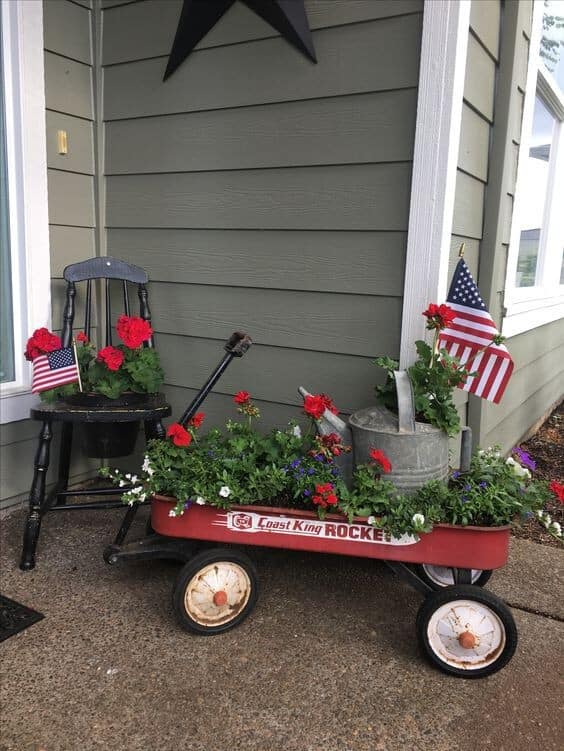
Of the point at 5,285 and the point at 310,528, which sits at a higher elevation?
the point at 5,285

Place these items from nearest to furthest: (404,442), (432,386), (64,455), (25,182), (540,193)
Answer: (404,442) < (432,386) < (25,182) < (64,455) < (540,193)

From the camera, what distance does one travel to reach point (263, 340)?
2.66 meters

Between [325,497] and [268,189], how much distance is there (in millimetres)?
1317

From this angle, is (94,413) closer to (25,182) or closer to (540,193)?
(25,182)

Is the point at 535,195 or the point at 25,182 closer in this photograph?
the point at 25,182

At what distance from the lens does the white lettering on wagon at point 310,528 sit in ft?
6.19

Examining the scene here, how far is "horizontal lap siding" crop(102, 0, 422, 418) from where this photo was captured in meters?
2.29

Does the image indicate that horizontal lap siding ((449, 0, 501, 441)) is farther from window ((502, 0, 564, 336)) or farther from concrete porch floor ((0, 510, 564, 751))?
concrete porch floor ((0, 510, 564, 751))

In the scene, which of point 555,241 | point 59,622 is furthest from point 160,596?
point 555,241

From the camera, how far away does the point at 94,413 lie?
238cm

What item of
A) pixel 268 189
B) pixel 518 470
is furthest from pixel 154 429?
pixel 518 470

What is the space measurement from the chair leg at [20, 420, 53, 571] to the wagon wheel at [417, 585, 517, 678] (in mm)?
1470

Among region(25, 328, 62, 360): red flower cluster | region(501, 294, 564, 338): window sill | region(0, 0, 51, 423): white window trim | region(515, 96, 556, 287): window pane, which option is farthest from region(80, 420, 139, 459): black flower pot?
region(515, 96, 556, 287): window pane

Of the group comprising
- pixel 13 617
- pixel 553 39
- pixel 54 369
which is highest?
pixel 553 39
